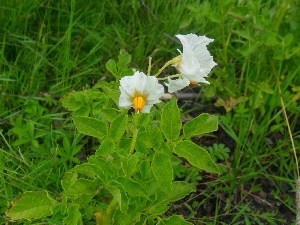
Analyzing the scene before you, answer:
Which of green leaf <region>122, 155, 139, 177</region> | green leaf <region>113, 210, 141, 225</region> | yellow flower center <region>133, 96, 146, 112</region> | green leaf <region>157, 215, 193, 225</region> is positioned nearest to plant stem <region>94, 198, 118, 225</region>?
green leaf <region>113, 210, 141, 225</region>

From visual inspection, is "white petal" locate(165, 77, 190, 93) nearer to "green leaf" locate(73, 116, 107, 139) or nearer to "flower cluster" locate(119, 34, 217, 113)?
"flower cluster" locate(119, 34, 217, 113)

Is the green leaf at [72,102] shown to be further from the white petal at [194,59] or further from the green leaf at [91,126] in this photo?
the white petal at [194,59]

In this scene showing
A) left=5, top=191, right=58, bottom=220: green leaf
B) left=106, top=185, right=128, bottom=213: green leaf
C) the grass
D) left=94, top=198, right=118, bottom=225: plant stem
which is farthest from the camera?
the grass

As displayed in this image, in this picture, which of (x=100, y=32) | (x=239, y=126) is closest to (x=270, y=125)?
(x=239, y=126)

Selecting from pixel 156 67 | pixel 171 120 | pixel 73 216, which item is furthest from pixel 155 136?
pixel 156 67

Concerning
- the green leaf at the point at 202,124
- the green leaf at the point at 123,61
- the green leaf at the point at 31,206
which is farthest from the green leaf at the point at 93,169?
the green leaf at the point at 123,61

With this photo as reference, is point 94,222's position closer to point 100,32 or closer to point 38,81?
point 38,81

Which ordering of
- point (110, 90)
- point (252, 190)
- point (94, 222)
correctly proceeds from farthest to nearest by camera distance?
point (252, 190) < point (94, 222) < point (110, 90)
